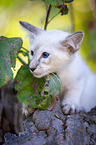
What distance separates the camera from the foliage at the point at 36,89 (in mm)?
1279

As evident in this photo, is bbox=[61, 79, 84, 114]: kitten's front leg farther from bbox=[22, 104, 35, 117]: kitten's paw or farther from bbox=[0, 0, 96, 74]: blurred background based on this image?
bbox=[0, 0, 96, 74]: blurred background

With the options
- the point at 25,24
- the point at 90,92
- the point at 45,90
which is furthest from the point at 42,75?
the point at 90,92

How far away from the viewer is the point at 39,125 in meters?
1.30

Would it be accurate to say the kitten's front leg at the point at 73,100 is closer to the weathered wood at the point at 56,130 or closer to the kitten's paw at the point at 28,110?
the weathered wood at the point at 56,130

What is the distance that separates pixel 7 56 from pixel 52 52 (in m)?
0.36

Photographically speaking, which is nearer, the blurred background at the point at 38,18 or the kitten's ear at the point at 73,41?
the kitten's ear at the point at 73,41

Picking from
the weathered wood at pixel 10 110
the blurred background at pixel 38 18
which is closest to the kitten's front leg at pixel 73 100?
the blurred background at pixel 38 18

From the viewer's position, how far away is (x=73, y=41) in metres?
1.31

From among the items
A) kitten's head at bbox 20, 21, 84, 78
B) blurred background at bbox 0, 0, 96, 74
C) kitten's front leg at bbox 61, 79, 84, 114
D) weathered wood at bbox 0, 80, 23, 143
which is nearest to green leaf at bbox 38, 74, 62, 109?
kitten's head at bbox 20, 21, 84, 78

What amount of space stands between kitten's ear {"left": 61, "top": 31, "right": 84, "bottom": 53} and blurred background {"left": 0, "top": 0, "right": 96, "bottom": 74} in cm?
12

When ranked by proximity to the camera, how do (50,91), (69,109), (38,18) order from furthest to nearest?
(38,18), (69,109), (50,91)

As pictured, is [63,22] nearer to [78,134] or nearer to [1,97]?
[1,97]

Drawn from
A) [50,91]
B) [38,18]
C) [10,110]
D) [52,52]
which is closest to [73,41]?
[52,52]

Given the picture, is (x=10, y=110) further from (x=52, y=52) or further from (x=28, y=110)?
(x=52, y=52)
